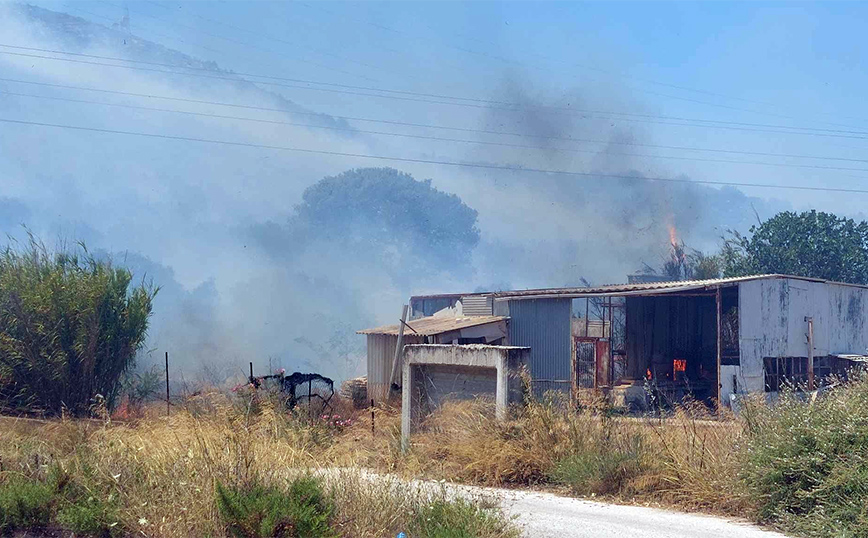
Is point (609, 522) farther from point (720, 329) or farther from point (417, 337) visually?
point (417, 337)

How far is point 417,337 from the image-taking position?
74.9 feet

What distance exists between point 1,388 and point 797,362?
2137 cm

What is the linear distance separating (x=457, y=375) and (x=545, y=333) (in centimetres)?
1151

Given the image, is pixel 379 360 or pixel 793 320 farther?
pixel 793 320

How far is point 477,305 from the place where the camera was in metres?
26.8

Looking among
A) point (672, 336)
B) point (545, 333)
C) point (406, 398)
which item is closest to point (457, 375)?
point (406, 398)

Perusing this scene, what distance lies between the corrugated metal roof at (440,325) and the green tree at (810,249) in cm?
2117

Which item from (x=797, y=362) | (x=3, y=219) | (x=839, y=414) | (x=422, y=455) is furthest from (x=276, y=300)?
(x=839, y=414)

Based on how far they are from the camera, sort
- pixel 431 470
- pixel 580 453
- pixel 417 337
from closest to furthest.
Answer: pixel 580 453 → pixel 431 470 → pixel 417 337

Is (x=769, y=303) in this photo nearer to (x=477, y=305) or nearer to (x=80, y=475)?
(x=477, y=305)

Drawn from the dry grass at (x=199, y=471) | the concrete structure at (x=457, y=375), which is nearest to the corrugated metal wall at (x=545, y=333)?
the concrete structure at (x=457, y=375)

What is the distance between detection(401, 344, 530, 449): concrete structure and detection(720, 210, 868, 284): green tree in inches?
1222

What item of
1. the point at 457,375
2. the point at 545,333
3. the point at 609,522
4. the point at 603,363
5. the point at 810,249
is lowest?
the point at 609,522

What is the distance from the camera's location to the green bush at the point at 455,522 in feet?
25.2
